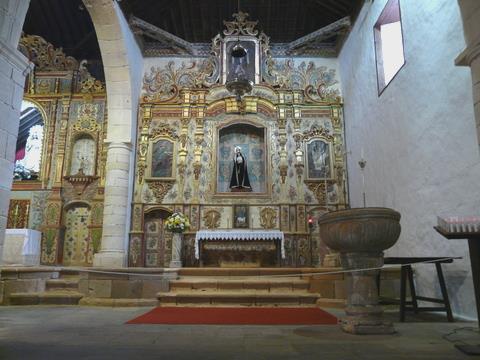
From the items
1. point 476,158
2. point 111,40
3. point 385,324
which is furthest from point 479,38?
point 111,40

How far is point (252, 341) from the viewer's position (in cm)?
358

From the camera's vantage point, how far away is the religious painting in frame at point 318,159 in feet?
38.2

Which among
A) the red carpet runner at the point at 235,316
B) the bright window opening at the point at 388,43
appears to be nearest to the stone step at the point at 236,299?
the red carpet runner at the point at 235,316

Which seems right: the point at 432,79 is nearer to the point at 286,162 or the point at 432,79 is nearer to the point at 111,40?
the point at 286,162

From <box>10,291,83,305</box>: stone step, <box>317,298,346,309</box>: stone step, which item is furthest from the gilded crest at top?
<box>10,291,83,305</box>: stone step

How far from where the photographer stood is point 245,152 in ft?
40.4

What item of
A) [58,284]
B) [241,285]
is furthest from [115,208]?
[241,285]

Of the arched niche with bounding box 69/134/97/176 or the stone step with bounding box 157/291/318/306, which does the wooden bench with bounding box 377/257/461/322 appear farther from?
the arched niche with bounding box 69/134/97/176

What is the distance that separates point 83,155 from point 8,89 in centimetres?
856

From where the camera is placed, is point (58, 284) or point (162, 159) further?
point (162, 159)

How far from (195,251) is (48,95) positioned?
22.3 feet

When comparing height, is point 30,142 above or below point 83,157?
above

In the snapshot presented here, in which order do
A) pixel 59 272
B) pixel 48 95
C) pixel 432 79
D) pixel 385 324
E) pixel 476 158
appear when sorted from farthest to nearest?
1. pixel 48 95
2. pixel 59 272
3. pixel 432 79
4. pixel 476 158
5. pixel 385 324

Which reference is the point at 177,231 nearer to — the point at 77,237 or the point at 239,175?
the point at 239,175
